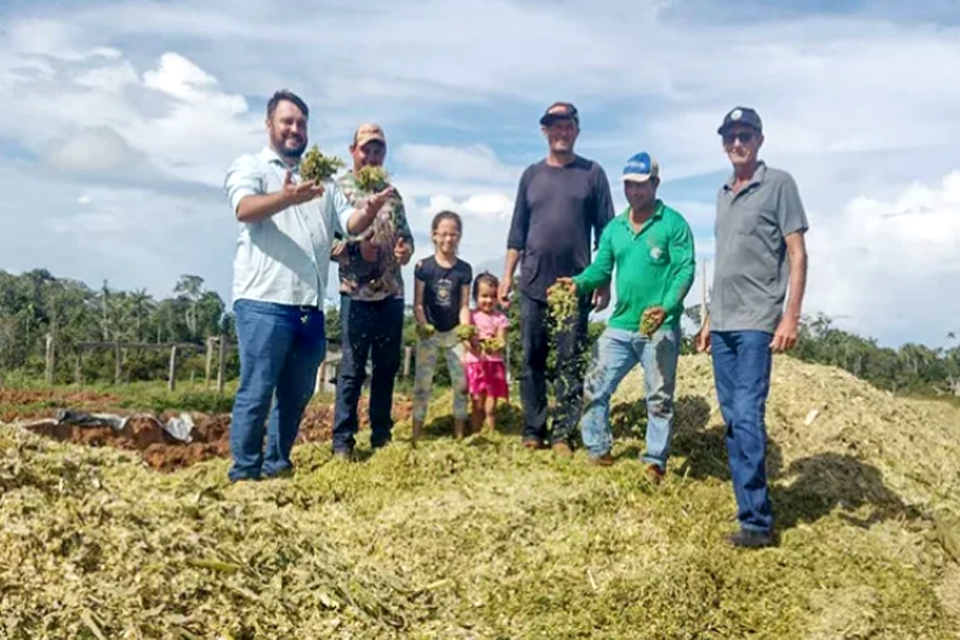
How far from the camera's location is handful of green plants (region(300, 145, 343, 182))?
5.11m

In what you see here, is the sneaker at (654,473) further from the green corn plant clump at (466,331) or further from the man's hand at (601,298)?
the green corn plant clump at (466,331)

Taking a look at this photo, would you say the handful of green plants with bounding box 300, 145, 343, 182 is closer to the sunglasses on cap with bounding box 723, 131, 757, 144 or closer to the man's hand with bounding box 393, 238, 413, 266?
the man's hand with bounding box 393, 238, 413, 266

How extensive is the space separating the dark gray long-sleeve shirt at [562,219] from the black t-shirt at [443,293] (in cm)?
53

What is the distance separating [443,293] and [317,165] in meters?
1.52

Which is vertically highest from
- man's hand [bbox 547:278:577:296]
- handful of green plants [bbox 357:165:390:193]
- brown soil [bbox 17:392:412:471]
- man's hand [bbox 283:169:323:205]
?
handful of green plants [bbox 357:165:390:193]

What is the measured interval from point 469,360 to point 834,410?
8.01 ft

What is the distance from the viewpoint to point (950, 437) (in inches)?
286

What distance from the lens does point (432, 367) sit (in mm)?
6426

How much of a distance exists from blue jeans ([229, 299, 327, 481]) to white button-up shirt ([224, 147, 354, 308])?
76mm

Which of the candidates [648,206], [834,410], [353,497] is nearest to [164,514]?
[353,497]

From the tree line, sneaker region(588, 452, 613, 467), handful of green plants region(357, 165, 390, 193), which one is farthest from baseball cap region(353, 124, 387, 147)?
the tree line

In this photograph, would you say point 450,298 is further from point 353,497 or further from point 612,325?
point 353,497

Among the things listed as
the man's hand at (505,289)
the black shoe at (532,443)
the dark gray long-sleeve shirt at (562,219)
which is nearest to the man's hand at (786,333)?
the dark gray long-sleeve shirt at (562,219)

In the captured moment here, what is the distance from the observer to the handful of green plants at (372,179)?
5.52 metres
